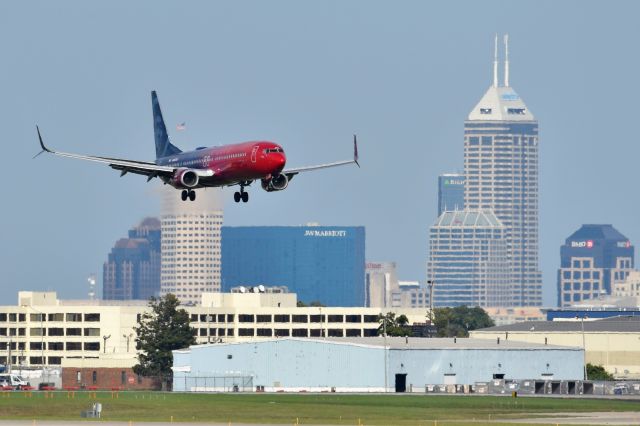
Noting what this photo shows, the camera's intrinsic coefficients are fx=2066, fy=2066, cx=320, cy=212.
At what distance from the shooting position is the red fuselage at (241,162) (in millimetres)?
184750

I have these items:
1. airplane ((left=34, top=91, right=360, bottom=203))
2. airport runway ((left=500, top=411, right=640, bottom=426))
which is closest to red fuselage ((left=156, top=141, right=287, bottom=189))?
airplane ((left=34, top=91, right=360, bottom=203))

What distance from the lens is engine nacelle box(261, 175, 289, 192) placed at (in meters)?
Answer: 187

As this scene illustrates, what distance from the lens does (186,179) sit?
18962cm

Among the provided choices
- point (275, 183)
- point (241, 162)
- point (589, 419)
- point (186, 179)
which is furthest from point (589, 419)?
point (186, 179)

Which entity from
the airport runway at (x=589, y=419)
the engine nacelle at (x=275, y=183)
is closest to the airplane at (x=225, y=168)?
the engine nacelle at (x=275, y=183)

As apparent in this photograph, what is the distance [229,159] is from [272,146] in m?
4.23

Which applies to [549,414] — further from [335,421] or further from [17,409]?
[17,409]

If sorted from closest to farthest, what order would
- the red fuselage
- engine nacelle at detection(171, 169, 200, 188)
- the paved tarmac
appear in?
the paved tarmac
the red fuselage
engine nacelle at detection(171, 169, 200, 188)

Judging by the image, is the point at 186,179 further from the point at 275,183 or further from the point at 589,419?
the point at 589,419

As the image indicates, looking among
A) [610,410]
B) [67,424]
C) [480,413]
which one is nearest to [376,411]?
[480,413]

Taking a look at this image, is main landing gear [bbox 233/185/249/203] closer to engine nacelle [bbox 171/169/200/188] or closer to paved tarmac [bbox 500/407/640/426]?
engine nacelle [bbox 171/169/200/188]

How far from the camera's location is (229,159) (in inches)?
7352

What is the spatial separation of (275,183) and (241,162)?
4386mm

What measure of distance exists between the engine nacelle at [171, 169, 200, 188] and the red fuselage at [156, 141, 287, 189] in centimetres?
61
